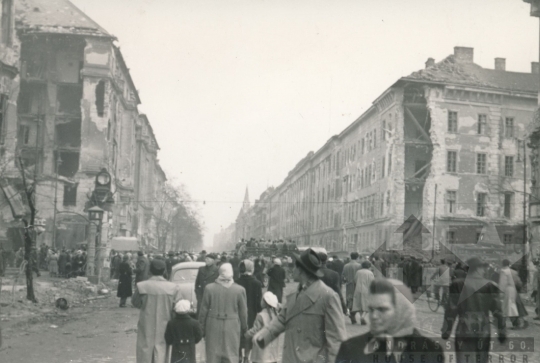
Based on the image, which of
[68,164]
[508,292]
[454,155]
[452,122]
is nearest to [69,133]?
[68,164]

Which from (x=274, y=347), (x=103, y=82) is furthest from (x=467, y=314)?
(x=103, y=82)

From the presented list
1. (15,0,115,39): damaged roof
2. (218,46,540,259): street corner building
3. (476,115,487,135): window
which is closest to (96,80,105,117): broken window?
(15,0,115,39): damaged roof

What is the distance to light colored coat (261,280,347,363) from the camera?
5.65 meters

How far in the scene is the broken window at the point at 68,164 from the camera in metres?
58.1

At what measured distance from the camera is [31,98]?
57812mm

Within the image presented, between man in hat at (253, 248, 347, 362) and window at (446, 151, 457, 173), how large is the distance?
48576 millimetres

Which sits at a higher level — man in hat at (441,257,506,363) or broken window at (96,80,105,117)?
broken window at (96,80,105,117)

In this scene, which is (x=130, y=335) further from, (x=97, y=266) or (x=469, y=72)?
(x=469, y=72)

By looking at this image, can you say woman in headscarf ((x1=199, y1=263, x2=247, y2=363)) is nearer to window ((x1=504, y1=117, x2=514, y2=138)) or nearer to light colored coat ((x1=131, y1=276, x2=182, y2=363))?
light colored coat ((x1=131, y1=276, x2=182, y2=363))

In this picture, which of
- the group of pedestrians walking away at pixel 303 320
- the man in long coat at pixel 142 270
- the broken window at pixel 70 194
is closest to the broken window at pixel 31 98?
the broken window at pixel 70 194

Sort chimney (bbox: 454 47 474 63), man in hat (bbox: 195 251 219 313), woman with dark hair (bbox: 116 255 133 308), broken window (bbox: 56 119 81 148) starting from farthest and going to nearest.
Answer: broken window (bbox: 56 119 81 148) → chimney (bbox: 454 47 474 63) → woman with dark hair (bbox: 116 255 133 308) → man in hat (bbox: 195 251 219 313)

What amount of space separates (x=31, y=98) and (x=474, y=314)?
55152mm

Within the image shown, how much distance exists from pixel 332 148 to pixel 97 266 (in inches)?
1982

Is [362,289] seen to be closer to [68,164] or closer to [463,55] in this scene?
[463,55]
